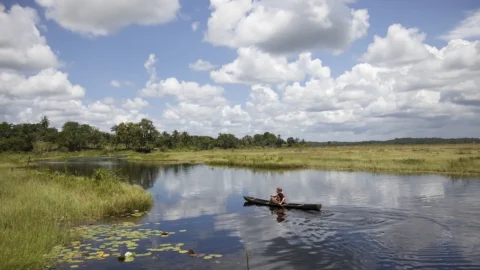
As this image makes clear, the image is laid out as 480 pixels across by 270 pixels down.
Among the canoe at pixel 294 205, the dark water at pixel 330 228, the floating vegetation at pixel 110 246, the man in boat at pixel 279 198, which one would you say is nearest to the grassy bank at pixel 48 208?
the floating vegetation at pixel 110 246

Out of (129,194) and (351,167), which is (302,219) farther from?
(351,167)

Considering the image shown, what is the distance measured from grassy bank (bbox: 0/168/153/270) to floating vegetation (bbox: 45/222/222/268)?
0.68m

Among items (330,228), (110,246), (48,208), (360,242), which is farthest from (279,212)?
(48,208)

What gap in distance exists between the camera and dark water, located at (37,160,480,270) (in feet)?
50.2

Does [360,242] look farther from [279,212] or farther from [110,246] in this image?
[110,246]

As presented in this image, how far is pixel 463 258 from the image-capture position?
613 inches

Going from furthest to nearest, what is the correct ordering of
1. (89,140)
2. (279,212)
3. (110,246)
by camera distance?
(89,140), (279,212), (110,246)

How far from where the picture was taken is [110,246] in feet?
55.5

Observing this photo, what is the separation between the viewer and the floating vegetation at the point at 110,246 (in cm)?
1507

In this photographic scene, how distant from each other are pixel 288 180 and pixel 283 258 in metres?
30.9

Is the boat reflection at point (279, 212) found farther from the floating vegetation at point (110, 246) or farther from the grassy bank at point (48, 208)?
the grassy bank at point (48, 208)

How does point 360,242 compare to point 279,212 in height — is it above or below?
below

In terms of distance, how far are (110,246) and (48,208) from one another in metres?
6.14

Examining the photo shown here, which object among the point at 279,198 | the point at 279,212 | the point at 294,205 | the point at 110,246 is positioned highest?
the point at 279,198
